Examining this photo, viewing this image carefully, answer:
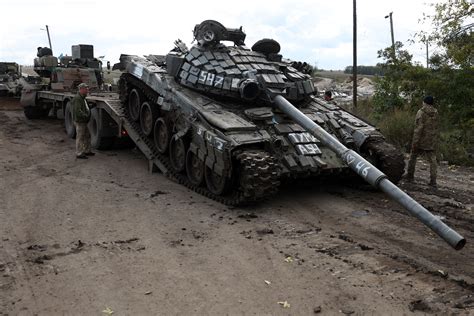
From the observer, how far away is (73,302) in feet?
16.1

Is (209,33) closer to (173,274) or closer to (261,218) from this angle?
(261,218)

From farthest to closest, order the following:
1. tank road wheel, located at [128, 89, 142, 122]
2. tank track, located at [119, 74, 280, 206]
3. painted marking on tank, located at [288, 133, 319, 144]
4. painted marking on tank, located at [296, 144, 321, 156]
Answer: tank road wheel, located at [128, 89, 142, 122] < painted marking on tank, located at [288, 133, 319, 144] < painted marking on tank, located at [296, 144, 321, 156] < tank track, located at [119, 74, 280, 206]

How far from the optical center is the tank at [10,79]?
2019cm

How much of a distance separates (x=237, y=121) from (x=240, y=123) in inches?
4.2

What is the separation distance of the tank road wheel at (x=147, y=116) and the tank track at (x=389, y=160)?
441cm

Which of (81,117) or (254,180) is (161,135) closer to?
(81,117)

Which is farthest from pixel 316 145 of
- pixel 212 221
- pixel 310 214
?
pixel 212 221

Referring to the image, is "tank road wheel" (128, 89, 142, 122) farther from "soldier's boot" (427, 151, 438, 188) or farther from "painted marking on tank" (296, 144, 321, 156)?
"soldier's boot" (427, 151, 438, 188)

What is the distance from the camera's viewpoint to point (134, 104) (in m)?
11.6

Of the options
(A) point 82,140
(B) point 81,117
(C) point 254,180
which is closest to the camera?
(C) point 254,180

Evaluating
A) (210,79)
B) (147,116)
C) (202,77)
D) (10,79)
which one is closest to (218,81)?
(210,79)

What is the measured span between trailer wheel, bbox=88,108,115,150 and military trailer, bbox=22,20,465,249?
48.2 inches

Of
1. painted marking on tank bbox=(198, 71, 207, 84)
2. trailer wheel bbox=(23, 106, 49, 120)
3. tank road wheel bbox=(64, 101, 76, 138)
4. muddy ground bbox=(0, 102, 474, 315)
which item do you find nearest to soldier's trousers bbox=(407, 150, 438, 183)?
muddy ground bbox=(0, 102, 474, 315)

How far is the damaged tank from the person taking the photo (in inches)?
316
